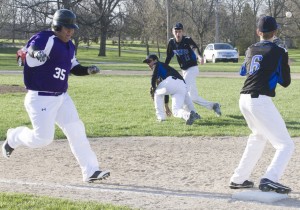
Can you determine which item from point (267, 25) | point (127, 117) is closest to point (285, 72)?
point (267, 25)

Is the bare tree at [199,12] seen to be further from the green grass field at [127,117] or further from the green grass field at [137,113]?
the green grass field at [127,117]

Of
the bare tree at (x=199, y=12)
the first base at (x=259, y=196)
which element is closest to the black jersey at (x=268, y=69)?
the first base at (x=259, y=196)

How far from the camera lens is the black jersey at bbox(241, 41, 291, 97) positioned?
18.6 feet

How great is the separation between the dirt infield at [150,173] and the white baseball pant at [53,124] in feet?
0.98

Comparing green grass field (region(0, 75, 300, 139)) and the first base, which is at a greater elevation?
the first base

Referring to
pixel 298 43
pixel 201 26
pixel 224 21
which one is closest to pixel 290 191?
pixel 201 26

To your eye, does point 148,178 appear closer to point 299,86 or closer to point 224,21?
point 299,86

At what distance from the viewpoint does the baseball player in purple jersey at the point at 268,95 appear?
5656mm

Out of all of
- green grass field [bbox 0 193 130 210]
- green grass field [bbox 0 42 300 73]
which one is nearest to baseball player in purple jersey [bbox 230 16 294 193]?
green grass field [bbox 0 193 130 210]

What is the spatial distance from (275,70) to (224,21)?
6679 cm

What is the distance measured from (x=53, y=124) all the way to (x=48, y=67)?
0.63 metres

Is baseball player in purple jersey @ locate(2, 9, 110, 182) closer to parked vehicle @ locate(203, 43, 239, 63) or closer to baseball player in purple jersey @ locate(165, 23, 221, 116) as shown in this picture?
baseball player in purple jersey @ locate(165, 23, 221, 116)

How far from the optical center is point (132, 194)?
5.76 meters

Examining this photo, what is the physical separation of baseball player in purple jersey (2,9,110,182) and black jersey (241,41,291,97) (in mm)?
1897
